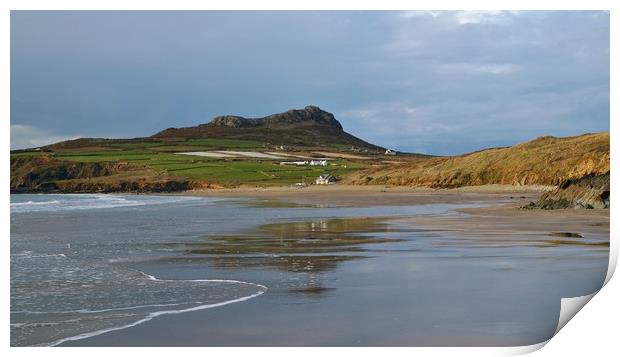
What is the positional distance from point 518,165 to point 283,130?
8986 cm

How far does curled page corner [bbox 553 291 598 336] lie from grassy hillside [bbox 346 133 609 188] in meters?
29.7

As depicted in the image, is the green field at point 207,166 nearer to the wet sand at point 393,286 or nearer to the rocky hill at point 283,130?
the rocky hill at point 283,130

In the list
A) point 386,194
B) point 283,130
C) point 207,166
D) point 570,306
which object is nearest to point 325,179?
point 207,166

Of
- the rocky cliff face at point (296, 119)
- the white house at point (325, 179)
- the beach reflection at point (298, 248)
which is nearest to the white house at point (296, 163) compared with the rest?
the white house at point (325, 179)

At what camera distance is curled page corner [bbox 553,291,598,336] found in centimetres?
693

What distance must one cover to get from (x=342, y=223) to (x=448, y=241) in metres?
5.93

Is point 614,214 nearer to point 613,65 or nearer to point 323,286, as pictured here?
point 613,65

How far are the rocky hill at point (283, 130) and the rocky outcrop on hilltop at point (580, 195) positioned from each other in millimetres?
75450

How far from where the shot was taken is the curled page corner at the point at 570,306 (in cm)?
693

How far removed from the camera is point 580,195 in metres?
20.5

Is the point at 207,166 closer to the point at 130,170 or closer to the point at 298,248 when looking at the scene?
the point at 130,170
